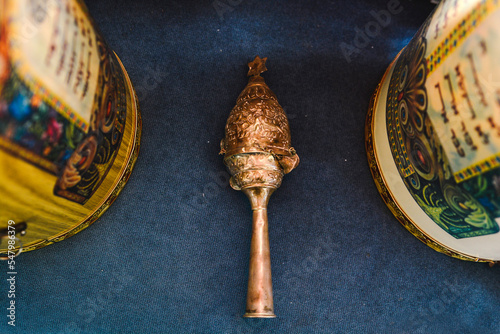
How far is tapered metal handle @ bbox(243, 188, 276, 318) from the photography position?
3.51 ft

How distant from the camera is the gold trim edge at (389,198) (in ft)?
4.01

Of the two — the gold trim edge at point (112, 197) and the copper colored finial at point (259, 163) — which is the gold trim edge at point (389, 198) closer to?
the copper colored finial at point (259, 163)

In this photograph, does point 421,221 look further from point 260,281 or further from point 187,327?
point 187,327

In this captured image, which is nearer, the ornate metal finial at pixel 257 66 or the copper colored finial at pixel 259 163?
the copper colored finial at pixel 259 163

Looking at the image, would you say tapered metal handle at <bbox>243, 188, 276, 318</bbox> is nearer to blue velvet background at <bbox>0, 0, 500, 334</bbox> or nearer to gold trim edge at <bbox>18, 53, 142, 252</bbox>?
blue velvet background at <bbox>0, 0, 500, 334</bbox>

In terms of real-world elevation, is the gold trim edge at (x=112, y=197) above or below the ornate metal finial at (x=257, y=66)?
below

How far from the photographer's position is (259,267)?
1096 millimetres

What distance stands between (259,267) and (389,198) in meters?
0.56

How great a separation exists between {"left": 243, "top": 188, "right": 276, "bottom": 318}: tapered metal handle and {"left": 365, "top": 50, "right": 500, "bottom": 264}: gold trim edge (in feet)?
1.46

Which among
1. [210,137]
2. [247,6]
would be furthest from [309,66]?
[210,137]

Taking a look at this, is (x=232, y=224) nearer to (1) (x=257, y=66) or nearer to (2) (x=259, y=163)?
(2) (x=259, y=163)

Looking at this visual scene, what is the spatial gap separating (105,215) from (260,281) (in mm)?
653

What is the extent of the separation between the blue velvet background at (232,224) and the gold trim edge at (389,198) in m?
0.03

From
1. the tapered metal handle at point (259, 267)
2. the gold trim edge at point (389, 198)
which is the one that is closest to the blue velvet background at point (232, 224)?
the gold trim edge at point (389, 198)
